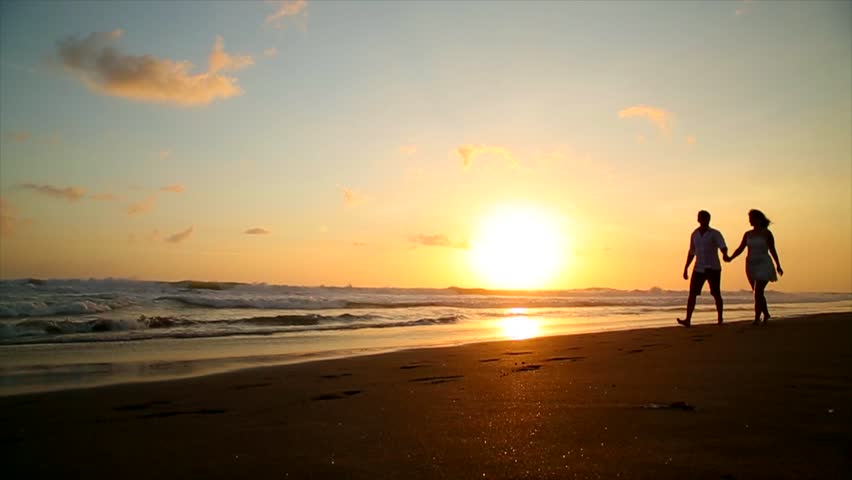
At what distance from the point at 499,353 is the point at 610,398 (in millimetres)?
3307

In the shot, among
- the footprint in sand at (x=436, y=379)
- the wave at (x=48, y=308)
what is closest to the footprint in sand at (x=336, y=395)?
the footprint in sand at (x=436, y=379)

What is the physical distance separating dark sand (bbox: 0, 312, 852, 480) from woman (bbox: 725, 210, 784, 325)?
425 cm

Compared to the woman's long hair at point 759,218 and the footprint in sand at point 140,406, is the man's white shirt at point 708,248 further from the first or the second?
the footprint in sand at point 140,406

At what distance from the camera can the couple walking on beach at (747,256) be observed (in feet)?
29.3

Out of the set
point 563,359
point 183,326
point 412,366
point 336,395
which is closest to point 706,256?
point 563,359

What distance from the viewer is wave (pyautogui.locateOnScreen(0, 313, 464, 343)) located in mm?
9875

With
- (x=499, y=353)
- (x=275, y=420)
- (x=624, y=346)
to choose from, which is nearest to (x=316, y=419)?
(x=275, y=420)

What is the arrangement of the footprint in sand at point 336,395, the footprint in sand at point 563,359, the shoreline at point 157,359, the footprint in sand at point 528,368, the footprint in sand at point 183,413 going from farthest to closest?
the footprint in sand at point 563,359 < the shoreline at point 157,359 < the footprint in sand at point 528,368 < the footprint in sand at point 336,395 < the footprint in sand at point 183,413

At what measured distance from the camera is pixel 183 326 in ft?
39.7

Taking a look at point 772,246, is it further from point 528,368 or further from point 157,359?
point 157,359

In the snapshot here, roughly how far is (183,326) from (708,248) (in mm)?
10434

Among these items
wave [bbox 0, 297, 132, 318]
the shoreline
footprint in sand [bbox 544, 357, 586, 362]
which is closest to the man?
the shoreline

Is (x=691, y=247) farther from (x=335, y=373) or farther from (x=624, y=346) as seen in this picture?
(x=335, y=373)

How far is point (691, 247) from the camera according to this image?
9.72 meters
